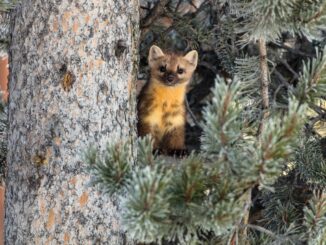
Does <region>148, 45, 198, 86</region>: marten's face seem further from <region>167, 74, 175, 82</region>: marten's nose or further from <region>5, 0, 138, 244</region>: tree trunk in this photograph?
<region>5, 0, 138, 244</region>: tree trunk

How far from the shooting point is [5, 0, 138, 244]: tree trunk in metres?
3.15

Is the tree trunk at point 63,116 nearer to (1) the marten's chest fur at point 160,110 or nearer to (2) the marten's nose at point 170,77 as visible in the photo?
(1) the marten's chest fur at point 160,110

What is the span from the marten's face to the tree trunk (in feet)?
4.91

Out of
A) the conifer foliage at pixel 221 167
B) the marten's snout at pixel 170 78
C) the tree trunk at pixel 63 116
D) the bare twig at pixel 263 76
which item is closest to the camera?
the conifer foliage at pixel 221 167

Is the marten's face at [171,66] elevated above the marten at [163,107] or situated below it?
above

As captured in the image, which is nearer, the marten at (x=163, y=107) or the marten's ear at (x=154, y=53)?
the marten's ear at (x=154, y=53)

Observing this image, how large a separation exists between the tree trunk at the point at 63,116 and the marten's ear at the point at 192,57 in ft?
5.33

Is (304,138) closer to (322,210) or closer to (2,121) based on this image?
(322,210)

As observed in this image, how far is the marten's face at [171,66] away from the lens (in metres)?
4.90

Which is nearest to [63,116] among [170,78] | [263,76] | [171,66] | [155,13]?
[263,76]

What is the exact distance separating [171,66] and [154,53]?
1.71 ft

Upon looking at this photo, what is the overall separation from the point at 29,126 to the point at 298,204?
169cm

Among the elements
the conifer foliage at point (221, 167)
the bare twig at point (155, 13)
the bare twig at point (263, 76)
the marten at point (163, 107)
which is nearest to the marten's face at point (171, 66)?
the marten at point (163, 107)

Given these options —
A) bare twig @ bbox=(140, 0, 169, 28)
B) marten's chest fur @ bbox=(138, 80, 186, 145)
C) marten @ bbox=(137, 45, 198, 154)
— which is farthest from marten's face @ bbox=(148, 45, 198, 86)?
bare twig @ bbox=(140, 0, 169, 28)
